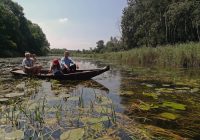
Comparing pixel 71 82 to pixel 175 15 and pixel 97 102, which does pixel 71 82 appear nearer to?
pixel 97 102

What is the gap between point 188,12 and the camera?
41.1 m

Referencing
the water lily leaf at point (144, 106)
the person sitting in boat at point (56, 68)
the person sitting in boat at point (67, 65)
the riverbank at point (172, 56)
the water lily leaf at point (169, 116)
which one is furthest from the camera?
the riverbank at point (172, 56)

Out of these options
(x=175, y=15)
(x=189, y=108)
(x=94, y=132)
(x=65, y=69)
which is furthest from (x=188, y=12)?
(x=94, y=132)

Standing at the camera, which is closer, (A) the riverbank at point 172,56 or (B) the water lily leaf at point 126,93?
(B) the water lily leaf at point 126,93

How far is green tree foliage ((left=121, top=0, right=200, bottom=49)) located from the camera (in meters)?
40.6

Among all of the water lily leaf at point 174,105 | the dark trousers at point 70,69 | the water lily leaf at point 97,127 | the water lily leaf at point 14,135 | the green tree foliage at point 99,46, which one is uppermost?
the green tree foliage at point 99,46

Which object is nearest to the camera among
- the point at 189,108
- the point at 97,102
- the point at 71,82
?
the point at 189,108

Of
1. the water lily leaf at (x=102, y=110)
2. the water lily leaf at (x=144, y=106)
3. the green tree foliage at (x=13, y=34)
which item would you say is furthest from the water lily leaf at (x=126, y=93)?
the green tree foliage at (x=13, y=34)

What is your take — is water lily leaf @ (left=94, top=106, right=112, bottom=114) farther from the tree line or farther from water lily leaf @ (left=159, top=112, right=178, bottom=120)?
the tree line

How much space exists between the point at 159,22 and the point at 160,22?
0.83ft

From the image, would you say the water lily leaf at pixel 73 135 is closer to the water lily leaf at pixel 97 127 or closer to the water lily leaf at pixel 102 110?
the water lily leaf at pixel 97 127

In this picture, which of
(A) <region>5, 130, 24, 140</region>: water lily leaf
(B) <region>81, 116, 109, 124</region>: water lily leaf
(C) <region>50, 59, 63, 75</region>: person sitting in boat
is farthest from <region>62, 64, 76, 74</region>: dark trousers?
(A) <region>5, 130, 24, 140</region>: water lily leaf

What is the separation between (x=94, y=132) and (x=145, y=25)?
1942 inches

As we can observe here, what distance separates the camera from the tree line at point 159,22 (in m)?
40.7
